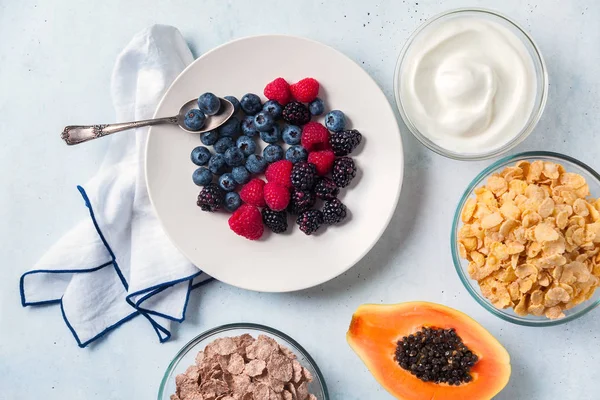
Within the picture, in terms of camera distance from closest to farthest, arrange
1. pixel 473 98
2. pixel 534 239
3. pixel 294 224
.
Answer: pixel 534 239 < pixel 473 98 < pixel 294 224

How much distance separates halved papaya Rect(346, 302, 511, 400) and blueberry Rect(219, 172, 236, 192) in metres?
0.39

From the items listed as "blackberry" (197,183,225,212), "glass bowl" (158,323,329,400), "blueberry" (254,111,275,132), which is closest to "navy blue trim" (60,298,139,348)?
"glass bowl" (158,323,329,400)

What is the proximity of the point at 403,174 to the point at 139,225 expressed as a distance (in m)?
0.63

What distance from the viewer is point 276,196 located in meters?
1.31

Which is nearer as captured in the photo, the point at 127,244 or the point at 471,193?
the point at 471,193

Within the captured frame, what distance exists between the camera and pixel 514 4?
1.41 metres

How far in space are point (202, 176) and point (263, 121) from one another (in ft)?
0.60

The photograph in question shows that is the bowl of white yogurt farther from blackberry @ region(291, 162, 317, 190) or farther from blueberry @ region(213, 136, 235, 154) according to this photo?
blueberry @ region(213, 136, 235, 154)

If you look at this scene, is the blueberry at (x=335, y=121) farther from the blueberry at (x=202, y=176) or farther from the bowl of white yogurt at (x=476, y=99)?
the blueberry at (x=202, y=176)

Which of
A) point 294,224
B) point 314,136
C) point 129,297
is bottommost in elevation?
point 129,297

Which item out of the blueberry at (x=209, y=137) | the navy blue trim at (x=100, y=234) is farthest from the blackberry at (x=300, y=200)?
the navy blue trim at (x=100, y=234)

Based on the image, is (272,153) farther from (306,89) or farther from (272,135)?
(306,89)

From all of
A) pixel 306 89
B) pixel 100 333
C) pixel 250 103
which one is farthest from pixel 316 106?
pixel 100 333

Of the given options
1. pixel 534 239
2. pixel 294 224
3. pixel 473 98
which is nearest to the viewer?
pixel 534 239
